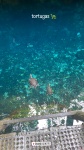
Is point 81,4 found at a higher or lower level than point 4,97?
higher

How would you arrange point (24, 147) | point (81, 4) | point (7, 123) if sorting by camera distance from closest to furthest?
point (24, 147)
point (7, 123)
point (81, 4)

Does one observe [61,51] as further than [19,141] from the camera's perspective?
Yes

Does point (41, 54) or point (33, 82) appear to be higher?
point (41, 54)

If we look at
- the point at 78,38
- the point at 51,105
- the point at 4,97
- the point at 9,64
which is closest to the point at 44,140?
the point at 51,105

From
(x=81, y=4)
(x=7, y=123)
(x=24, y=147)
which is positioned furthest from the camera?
(x=81, y=4)

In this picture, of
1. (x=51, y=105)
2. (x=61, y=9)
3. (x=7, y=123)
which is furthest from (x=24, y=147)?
(x=61, y=9)

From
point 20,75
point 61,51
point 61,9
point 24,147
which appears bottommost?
point 24,147

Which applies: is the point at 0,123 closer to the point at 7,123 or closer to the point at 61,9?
the point at 7,123

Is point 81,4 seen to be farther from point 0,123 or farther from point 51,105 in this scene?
point 0,123
